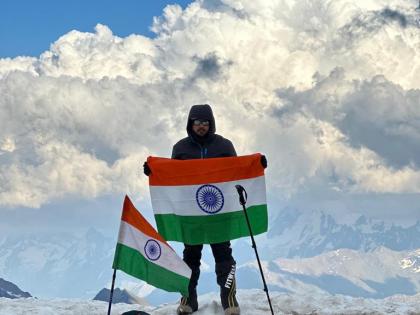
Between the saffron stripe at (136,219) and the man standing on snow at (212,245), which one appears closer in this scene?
the saffron stripe at (136,219)

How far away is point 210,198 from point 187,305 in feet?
7.44

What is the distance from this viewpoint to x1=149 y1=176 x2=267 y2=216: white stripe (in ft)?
51.3

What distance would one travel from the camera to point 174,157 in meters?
16.0

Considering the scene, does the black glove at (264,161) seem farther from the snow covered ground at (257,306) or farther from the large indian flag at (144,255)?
the snow covered ground at (257,306)

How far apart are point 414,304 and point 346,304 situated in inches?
60.6

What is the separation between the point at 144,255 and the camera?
14258mm

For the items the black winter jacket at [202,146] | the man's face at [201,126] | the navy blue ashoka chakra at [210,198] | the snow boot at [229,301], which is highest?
the man's face at [201,126]

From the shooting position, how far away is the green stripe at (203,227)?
1552cm

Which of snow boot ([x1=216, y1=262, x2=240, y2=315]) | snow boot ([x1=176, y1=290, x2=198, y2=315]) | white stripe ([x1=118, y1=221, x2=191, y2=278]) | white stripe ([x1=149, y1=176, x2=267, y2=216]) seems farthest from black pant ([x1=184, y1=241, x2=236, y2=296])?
white stripe ([x1=118, y1=221, x2=191, y2=278])

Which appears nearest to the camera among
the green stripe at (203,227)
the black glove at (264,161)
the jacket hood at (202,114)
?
the jacket hood at (202,114)

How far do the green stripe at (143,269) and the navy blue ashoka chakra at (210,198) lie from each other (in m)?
1.70

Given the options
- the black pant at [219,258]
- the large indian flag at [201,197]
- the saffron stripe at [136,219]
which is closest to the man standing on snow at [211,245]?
the black pant at [219,258]

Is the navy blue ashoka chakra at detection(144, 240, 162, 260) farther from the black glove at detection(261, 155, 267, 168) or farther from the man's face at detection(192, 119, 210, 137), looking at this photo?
A: the black glove at detection(261, 155, 267, 168)

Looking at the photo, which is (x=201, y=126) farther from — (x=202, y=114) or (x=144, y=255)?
(x=144, y=255)
